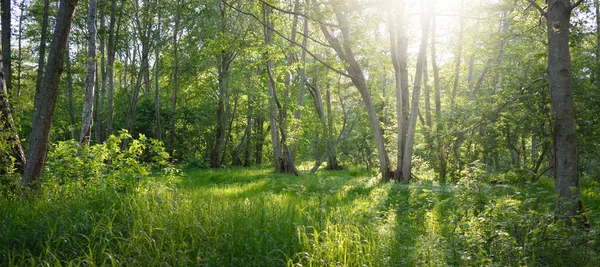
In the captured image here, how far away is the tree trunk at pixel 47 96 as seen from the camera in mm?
6125

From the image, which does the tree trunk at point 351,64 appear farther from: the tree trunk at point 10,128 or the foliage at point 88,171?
the tree trunk at point 10,128

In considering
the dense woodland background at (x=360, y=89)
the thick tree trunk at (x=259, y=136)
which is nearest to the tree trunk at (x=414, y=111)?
the dense woodland background at (x=360, y=89)

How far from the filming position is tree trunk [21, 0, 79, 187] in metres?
6.12

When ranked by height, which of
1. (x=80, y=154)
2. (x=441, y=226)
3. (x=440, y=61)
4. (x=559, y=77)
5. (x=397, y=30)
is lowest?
(x=441, y=226)

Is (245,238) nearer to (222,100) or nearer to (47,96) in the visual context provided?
(47,96)

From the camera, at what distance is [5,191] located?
629 cm

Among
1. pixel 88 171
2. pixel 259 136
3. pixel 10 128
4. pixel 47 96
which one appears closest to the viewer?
pixel 47 96

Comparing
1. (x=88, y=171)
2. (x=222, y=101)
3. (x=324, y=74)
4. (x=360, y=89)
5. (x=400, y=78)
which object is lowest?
(x=88, y=171)

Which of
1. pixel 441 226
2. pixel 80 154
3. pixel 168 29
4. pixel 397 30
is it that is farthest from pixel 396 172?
pixel 168 29

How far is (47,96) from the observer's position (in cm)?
614

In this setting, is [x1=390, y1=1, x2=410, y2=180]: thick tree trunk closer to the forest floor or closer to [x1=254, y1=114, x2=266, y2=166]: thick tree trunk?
the forest floor

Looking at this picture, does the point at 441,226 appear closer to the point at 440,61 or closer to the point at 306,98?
the point at 440,61

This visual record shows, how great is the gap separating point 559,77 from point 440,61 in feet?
64.1

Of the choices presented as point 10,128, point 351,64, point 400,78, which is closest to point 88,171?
point 10,128
